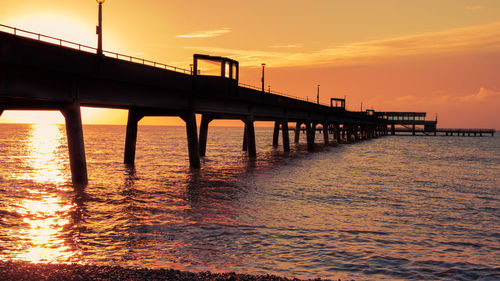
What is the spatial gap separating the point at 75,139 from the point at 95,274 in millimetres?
15899

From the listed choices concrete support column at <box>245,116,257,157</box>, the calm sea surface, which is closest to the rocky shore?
the calm sea surface

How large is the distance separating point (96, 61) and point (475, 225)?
2043 centimetres

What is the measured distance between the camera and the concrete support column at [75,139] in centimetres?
2333

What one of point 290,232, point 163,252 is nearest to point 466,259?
point 290,232

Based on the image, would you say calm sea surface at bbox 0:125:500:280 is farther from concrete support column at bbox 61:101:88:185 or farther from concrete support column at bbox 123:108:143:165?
concrete support column at bbox 123:108:143:165

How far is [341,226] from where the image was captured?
52.0 feet

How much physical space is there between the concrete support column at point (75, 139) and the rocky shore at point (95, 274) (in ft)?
46.2

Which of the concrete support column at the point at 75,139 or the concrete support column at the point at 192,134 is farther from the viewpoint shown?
the concrete support column at the point at 192,134

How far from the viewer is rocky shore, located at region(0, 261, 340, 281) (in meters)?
9.20

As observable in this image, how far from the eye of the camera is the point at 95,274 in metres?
9.42

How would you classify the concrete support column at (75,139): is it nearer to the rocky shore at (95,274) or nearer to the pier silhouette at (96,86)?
the pier silhouette at (96,86)

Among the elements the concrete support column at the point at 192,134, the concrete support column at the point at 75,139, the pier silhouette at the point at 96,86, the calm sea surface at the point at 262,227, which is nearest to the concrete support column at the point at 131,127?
the pier silhouette at the point at 96,86

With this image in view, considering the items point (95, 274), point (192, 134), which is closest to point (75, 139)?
point (192, 134)

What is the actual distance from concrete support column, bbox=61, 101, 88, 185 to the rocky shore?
14.1 meters
